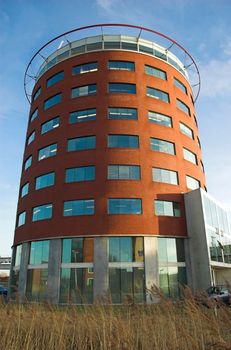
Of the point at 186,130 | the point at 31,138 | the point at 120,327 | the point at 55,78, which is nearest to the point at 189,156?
the point at 186,130

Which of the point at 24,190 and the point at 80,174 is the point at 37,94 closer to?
the point at 24,190

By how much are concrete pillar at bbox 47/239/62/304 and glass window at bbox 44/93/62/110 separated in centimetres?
1638

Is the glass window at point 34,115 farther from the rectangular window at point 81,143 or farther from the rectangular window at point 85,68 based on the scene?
the rectangular window at point 81,143

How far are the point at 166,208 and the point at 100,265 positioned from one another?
862 cm

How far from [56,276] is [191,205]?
48.3 ft

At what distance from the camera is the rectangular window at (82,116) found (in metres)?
32.0

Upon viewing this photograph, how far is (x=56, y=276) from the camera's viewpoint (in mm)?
26641

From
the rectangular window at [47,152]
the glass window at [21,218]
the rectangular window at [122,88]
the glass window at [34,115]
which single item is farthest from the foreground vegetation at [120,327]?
the glass window at [34,115]

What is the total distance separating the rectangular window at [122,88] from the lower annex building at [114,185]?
0.56 ft

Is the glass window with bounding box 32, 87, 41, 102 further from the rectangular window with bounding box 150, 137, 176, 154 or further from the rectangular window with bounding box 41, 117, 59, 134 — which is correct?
the rectangular window with bounding box 150, 137, 176, 154

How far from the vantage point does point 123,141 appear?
30500 millimetres

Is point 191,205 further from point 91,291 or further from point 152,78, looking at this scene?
point 152,78

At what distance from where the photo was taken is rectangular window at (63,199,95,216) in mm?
27891

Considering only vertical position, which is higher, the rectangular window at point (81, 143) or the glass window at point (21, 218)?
the rectangular window at point (81, 143)
